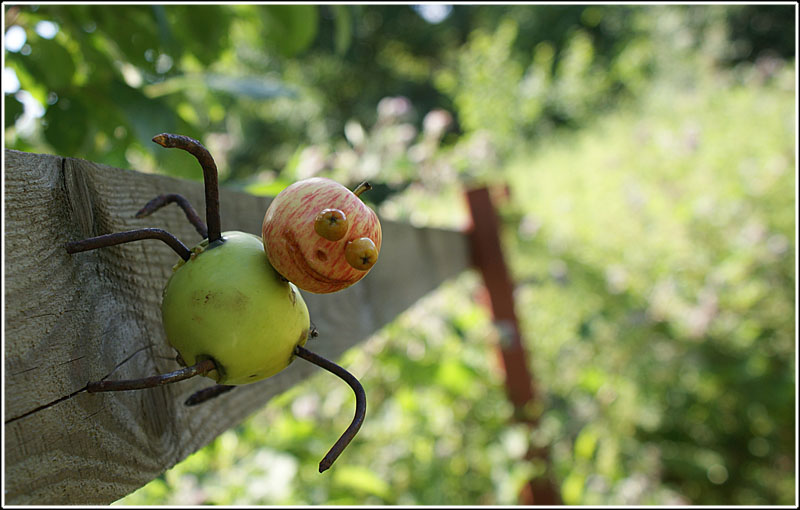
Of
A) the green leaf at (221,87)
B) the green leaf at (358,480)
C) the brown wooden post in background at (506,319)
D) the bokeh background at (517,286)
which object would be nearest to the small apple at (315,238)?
the bokeh background at (517,286)

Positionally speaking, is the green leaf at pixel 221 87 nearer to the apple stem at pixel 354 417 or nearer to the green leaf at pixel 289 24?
the green leaf at pixel 289 24

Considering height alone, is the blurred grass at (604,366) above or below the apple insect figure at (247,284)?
below

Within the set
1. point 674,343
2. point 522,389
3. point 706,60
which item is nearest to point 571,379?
point 674,343

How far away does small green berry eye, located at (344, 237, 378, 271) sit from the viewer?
0.76 ft

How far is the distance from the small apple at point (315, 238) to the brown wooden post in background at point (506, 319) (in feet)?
3.95

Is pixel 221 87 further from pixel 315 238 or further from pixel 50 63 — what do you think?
pixel 315 238

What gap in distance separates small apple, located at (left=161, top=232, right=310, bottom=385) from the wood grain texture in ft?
0.15

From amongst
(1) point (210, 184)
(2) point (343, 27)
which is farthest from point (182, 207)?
(2) point (343, 27)

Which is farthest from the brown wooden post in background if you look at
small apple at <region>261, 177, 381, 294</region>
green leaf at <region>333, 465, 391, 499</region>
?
small apple at <region>261, 177, 381, 294</region>

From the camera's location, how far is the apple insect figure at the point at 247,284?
246mm

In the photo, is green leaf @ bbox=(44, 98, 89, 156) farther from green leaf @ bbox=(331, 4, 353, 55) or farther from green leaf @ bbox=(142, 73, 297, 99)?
green leaf @ bbox=(331, 4, 353, 55)

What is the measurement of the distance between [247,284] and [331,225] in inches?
2.4

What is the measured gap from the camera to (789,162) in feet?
9.09

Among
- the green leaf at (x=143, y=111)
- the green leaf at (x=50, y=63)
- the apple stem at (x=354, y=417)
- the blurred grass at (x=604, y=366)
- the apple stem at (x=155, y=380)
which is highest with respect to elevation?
the green leaf at (x=50, y=63)
